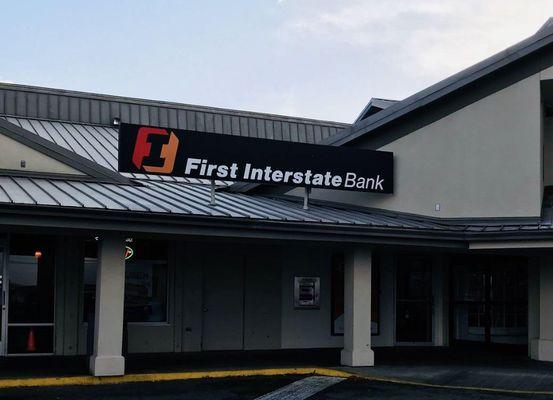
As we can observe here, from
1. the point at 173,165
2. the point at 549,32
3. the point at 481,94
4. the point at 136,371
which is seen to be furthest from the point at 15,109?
the point at 549,32

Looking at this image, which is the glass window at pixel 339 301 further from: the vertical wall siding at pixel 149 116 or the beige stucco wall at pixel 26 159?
the vertical wall siding at pixel 149 116

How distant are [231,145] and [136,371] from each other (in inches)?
194

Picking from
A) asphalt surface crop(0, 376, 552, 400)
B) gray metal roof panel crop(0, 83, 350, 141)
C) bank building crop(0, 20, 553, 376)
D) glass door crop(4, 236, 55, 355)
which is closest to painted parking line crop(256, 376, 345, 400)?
asphalt surface crop(0, 376, 552, 400)

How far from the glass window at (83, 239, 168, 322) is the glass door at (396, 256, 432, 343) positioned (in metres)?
6.00

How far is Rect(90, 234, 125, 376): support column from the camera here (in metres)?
13.4

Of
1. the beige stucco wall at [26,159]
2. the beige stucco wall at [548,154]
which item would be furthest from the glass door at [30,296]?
the beige stucco wall at [548,154]

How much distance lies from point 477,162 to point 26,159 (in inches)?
370

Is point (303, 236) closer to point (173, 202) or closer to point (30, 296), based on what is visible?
point (173, 202)

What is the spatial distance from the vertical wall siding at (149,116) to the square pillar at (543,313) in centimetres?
1141

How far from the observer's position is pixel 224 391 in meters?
12.3

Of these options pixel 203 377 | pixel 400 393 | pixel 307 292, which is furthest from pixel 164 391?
pixel 307 292

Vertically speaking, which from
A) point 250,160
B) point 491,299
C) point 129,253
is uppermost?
point 250,160

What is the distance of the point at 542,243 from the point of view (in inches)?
594

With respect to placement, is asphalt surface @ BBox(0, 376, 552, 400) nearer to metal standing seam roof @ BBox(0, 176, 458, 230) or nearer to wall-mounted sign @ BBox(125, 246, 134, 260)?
metal standing seam roof @ BBox(0, 176, 458, 230)
